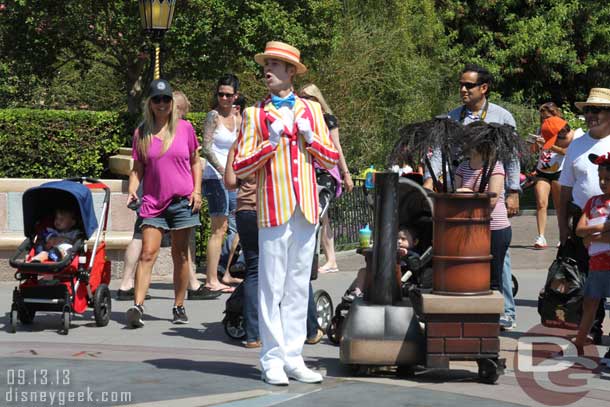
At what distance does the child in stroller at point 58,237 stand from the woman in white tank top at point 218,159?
2127 millimetres

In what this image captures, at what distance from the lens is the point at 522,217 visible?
21188mm

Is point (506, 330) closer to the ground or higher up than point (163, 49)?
closer to the ground

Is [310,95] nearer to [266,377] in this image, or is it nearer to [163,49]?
[266,377]

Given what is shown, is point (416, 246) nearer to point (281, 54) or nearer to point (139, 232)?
point (281, 54)

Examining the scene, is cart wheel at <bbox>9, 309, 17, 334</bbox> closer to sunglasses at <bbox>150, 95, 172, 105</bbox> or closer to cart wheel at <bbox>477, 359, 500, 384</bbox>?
sunglasses at <bbox>150, 95, 172, 105</bbox>

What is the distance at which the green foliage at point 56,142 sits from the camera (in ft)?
47.1

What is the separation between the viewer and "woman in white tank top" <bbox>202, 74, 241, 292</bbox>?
12.1 meters

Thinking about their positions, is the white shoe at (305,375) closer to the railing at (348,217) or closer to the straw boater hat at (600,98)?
the straw boater hat at (600,98)

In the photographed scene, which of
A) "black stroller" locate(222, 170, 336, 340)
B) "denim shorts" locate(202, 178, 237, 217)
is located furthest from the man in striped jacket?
"denim shorts" locate(202, 178, 237, 217)

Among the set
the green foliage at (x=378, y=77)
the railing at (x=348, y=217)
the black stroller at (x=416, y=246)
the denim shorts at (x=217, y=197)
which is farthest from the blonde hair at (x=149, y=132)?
the green foliage at (x=378, y=77)

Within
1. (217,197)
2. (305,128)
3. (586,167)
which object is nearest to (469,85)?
(586,167)

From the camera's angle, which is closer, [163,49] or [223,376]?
[223,376]

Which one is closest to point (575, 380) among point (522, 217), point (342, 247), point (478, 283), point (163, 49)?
point (478, 283)

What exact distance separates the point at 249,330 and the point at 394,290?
1.45m
